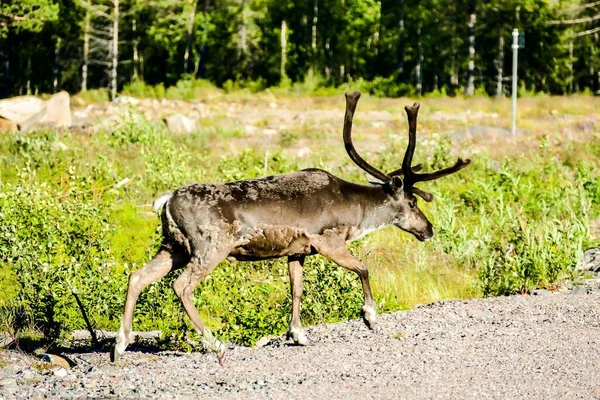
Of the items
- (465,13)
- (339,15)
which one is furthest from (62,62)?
(465,13)

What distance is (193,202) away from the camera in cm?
884

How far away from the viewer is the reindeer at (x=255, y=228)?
28.9ft

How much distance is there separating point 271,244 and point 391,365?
1739 millimetres

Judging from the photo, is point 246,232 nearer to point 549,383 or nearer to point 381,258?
point 549,383

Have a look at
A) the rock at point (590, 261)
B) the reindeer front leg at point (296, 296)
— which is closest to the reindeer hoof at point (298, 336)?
the reindeer front leg at point (296, 296)

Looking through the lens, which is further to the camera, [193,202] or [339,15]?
[339,15]

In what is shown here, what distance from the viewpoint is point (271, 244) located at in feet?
29.5

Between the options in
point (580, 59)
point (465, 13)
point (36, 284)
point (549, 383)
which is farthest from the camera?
point (580, 59)

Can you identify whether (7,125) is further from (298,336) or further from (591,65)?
(591,65)

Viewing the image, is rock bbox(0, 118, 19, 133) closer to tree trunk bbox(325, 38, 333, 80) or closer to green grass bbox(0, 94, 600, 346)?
green grass bbox(0, 94, 600, 346)

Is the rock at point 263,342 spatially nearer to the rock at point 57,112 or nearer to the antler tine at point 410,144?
the antler tine at point 410,144

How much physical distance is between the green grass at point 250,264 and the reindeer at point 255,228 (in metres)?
1.19

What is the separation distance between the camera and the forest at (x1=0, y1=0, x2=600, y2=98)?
65188mm

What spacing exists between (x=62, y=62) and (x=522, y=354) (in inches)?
A: 2684
